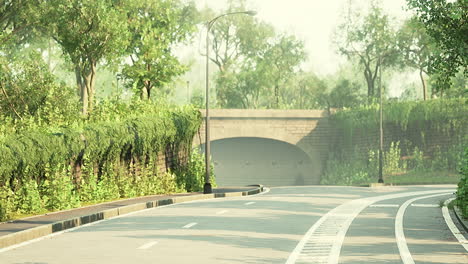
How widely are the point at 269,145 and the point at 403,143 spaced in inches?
657

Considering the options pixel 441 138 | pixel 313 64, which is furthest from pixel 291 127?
pixel 313 64

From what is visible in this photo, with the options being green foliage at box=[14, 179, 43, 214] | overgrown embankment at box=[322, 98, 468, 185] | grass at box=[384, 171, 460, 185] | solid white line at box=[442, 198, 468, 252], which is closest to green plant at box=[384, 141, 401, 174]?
overgrown embankment at box=[322, 98, 468, 185]

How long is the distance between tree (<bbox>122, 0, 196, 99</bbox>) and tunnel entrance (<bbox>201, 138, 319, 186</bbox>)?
2529 cm

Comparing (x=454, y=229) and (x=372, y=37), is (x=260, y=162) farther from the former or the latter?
(x=454, y=229)

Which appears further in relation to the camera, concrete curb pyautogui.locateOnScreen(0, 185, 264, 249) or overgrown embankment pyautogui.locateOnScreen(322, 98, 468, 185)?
overgrown embankment pyautogui.locateOnScreen(322, 98, 468, 185)

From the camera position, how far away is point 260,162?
78188mm

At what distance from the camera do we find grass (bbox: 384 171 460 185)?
54.4 m

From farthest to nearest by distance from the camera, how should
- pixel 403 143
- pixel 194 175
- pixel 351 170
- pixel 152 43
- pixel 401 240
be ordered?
pixel 351 170
pixel 403 143
pixel 152 43
pixel 194 175
pixel 401 240

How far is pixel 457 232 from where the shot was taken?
18.4 m

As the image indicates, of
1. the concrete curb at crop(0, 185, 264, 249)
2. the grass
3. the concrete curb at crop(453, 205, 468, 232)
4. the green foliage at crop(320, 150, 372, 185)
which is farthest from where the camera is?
the green foliage at crop(320, 150, 372, 185)

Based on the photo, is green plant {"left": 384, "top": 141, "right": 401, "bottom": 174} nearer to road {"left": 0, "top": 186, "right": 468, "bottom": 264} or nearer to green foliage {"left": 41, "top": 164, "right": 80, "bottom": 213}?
road {"left": 0, "top": 186, "right": 468, "bottom": 264}

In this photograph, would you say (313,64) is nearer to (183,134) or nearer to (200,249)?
(183,134)

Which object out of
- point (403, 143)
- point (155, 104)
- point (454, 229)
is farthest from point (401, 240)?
point (403, 143)

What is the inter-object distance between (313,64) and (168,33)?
100637mm
